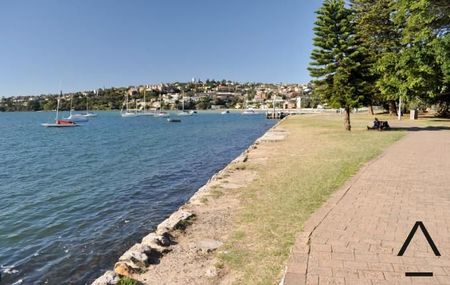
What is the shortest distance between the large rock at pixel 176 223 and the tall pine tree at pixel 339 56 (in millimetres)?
21826

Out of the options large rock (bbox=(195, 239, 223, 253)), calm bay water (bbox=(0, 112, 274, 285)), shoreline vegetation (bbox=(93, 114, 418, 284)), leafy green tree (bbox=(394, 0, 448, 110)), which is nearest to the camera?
shoreline vegetation (bbox=(93, 114, 418, 284))

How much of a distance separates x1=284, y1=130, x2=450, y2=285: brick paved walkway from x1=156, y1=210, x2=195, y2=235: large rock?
2432 millimetres

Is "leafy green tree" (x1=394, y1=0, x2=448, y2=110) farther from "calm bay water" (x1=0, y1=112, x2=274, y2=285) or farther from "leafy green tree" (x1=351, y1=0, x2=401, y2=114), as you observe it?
"calm bay water" (x1=0, y1=112, x2=274, y2=285)

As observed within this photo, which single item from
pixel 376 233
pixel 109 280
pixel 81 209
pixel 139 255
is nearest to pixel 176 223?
pixel 139 255

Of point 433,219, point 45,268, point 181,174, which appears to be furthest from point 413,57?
point 45,268

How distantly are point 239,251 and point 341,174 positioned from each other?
6032mm

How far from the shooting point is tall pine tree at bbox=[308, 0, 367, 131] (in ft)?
88.7

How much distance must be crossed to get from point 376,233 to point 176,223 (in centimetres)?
358

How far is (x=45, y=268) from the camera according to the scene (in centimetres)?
745

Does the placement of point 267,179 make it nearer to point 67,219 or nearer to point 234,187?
point 234,187

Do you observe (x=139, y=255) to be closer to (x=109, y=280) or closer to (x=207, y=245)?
(x=109, y=280)

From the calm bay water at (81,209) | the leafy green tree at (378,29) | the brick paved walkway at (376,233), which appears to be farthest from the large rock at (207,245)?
the leafy green tree at (378,29)

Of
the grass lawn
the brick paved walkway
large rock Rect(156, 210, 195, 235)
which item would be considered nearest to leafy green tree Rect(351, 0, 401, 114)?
the grass lawn

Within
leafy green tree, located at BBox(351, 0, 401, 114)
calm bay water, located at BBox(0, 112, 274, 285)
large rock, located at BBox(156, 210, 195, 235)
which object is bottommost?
calm bay water, located at BBox(0, 112, 274, 285)
